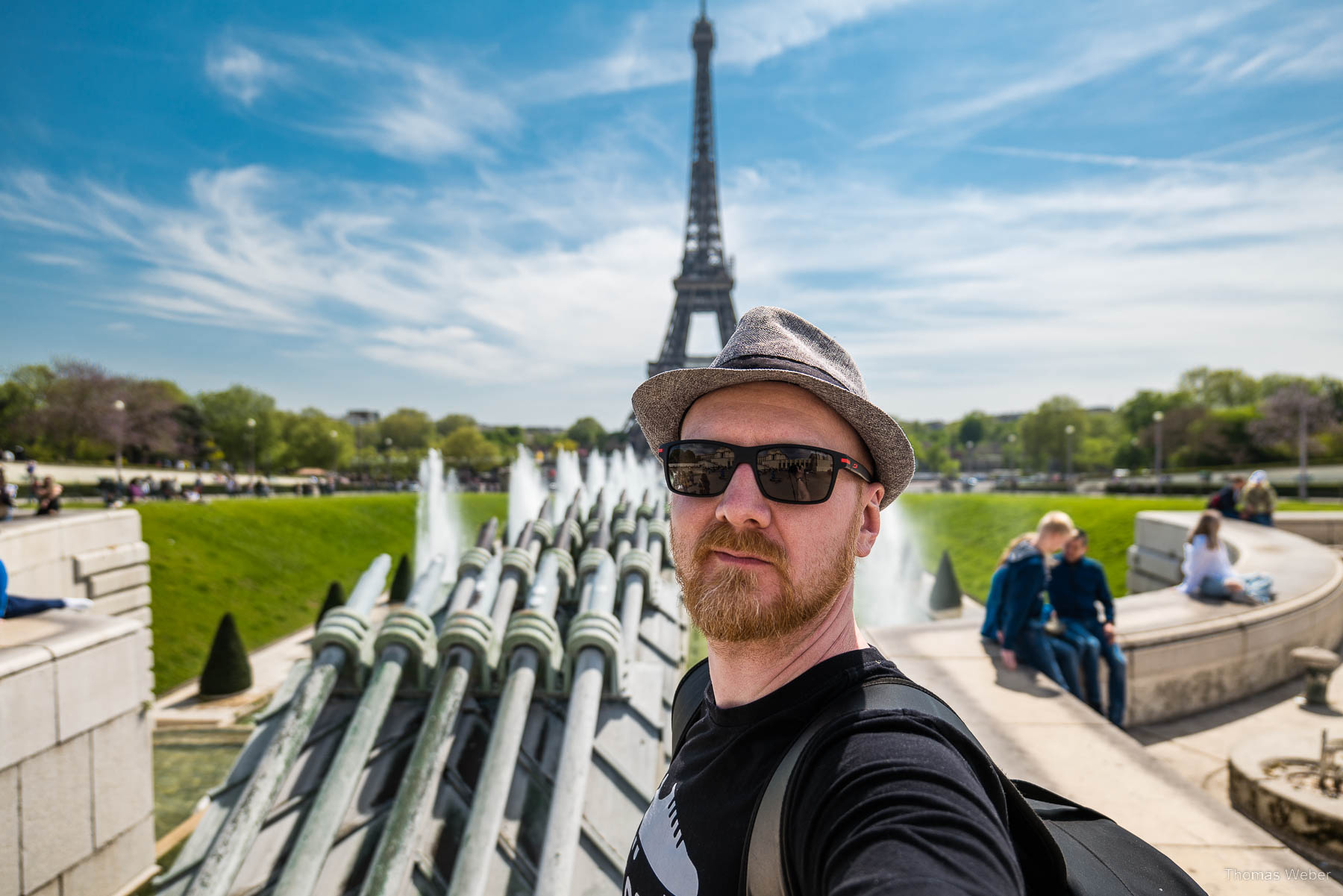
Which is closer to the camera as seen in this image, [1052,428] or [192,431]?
[192,431]

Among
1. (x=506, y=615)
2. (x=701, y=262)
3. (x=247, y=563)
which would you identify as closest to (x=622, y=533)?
(x=506, y=615)

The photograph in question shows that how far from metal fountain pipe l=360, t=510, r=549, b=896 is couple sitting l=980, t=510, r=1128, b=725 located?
421cm

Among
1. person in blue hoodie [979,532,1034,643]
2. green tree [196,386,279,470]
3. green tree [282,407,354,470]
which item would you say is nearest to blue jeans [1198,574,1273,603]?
person in blue hoodie [979,532,1034,643]

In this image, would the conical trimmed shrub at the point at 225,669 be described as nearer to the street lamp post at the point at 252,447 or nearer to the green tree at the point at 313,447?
the street lamp post at the point at 252,447

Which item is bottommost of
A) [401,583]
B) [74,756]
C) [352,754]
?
[401,583]

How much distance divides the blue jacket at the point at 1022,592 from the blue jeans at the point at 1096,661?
Answer: 320 mm

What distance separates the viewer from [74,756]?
5.84 m

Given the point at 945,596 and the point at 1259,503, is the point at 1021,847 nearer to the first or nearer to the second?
the point at 945,596

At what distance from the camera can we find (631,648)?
18.1 feet

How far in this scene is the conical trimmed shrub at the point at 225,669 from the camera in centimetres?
1380

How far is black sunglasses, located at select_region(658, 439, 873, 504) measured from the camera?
5.14 ft

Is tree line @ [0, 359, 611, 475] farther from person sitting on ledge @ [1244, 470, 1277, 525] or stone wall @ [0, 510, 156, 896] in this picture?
person sitting on ledge @ [1244, 470, 1277, 525]

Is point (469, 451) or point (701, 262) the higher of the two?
point (701, 262)

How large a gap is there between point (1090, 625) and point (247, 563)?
22.8m
